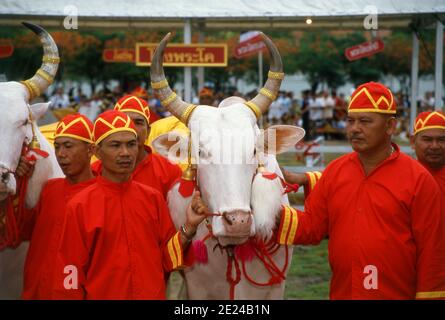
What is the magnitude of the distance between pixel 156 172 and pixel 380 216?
2.16m

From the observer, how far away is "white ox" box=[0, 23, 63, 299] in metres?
4.82

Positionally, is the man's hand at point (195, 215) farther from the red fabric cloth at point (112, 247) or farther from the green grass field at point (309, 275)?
the green grass field at point (309, 275)

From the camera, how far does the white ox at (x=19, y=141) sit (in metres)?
4.82

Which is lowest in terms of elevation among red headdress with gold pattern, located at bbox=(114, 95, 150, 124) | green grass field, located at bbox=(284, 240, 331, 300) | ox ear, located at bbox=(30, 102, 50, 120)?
green grass field, located at bbox=(284, 240, 331, 300)

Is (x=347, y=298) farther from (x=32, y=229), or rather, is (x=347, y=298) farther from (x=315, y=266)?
(x=315, y=266)

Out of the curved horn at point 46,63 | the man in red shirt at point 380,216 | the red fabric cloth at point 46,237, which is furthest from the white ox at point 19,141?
Answer: the man in red shirt at point 380,216

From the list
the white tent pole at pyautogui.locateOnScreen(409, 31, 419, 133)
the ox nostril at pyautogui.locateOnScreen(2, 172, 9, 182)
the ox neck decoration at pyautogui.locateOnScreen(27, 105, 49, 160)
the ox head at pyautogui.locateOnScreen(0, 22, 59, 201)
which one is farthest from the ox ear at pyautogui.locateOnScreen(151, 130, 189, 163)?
the white tent pole at pyautogui.locateOnScreen(409, 31, 419, 133)

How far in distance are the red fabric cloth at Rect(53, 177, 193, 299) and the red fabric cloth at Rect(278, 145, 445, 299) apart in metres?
1.13

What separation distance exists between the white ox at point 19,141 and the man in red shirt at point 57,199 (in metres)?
0.23

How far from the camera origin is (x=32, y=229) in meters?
5.39

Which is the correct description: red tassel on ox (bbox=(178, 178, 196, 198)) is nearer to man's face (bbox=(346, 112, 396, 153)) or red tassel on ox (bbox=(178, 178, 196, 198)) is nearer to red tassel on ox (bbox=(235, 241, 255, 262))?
red tassel on ox (bbox=(235, 241, 255, 262))

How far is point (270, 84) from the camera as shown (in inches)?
204
